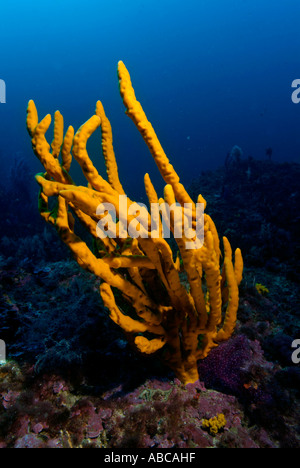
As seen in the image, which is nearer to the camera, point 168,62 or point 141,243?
point 141,243

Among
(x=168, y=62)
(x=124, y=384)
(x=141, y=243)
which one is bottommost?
(x=124, y=384)

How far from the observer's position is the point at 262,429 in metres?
2.00

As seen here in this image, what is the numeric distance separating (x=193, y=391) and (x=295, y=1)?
184 metres

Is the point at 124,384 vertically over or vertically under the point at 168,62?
under

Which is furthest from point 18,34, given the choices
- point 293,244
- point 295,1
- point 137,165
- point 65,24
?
point 293,244

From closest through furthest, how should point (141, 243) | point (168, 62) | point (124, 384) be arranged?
point (141, 243) < point (124, 384) < point (168, 62)

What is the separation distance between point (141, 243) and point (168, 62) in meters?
167

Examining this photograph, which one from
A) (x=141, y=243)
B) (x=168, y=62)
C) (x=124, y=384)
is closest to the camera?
(x=141, y=243)

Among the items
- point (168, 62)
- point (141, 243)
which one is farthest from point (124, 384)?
point (168, 62)

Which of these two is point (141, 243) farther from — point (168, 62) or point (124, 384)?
point (168, 62)

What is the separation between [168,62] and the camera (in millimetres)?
138000

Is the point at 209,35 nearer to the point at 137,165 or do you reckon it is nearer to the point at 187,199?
the point at 137,165

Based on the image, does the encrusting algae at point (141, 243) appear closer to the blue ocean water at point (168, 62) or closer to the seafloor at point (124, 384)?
the seafloor at point (124, 384)

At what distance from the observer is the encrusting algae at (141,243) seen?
1384mm
